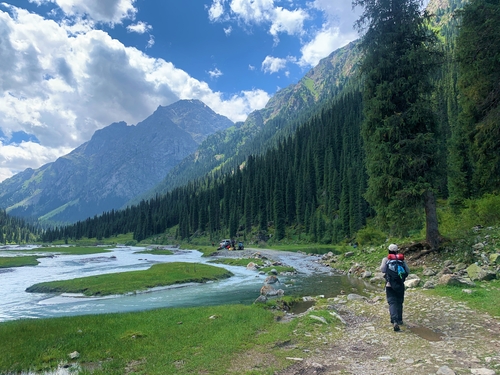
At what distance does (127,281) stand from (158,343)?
23237 mm

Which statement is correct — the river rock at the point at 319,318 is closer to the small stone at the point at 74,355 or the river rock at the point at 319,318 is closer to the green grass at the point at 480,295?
the green grass at the point at 480,295

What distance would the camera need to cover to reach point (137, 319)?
14.7 metres

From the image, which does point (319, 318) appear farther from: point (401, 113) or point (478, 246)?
point (401, 113)

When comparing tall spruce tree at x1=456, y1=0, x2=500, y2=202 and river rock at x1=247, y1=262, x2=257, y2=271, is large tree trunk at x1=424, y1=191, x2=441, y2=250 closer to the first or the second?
tall spruce tree at x1=456, y1=0, x2=500, y2=202

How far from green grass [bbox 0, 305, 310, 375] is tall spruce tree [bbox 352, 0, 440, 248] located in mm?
12960

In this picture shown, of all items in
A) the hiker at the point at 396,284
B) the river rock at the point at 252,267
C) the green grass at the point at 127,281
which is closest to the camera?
the hiker at the point at 396,284

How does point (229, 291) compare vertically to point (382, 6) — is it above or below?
below

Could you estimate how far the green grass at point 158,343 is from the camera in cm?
890

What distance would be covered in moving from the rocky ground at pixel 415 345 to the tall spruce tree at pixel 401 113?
9.51m

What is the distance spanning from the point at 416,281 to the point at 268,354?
12976 millimetres

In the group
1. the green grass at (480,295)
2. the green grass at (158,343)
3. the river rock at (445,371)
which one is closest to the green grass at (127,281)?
the green grass at (158,343)

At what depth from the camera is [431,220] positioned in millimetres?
21828

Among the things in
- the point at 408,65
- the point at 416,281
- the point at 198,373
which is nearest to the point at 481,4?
the point at 408,65

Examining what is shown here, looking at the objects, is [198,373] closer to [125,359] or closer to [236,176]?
[125,359]
